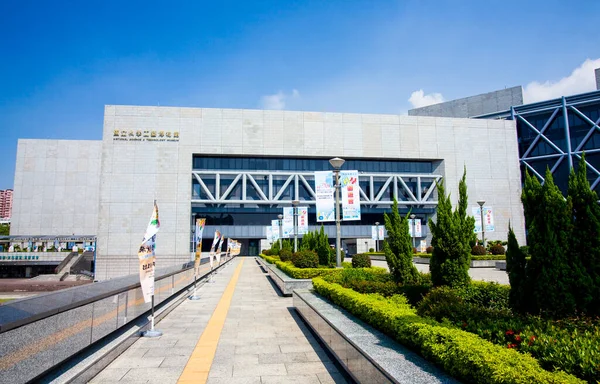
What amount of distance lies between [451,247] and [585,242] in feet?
12.1

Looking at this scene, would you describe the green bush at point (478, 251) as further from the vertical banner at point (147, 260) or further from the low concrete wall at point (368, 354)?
the vertical banner at point (147, 260)

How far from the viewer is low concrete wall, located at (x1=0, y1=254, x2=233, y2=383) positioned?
4.60m

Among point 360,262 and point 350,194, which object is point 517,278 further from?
Answer: point 360,262

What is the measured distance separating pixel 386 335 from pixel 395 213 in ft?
19.9

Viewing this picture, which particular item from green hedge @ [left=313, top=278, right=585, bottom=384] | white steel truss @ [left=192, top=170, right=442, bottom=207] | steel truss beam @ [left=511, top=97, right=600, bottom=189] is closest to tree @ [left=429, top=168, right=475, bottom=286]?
green hedge @ [left=313, top=278, right=585, bottom=384]

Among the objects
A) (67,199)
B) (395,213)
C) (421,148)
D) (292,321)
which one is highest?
(421,148)

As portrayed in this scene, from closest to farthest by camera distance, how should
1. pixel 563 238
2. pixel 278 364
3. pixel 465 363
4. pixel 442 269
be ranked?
pixel 465 363 → pixel 563 238 → pixel 278 364 → pixel 442 269

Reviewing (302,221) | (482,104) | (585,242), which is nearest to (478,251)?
(302,221)

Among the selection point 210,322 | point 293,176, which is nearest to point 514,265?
point 210,322

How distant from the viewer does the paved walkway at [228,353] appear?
626cm

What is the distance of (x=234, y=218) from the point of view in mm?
60188

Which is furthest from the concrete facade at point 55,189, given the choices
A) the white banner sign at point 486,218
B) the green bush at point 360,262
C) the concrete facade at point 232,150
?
the green bush at point 360,262

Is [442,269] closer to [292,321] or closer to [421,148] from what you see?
[292,321]

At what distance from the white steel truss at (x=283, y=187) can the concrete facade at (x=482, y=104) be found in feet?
64.6
